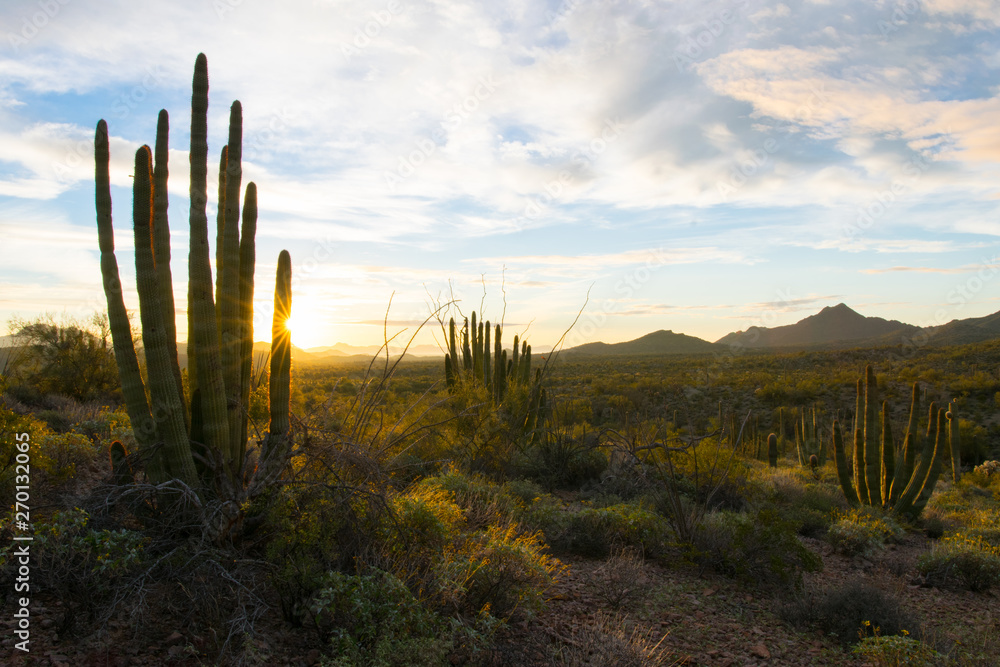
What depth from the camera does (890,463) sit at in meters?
12.4

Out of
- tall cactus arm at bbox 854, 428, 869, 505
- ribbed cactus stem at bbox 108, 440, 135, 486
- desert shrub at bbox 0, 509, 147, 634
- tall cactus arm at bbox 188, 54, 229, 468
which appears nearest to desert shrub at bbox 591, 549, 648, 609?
tall cactus arm at bbox 188, 54, 229, 468

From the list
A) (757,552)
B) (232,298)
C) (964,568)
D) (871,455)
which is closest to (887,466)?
(871,455)

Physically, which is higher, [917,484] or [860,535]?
[917,484]

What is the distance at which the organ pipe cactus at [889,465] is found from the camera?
461 inches

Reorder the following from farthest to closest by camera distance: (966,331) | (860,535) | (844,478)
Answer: (966,331), (844,478), (860,535)

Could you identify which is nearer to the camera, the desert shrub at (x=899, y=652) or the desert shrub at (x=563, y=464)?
the desert shrub at (x=899, y=652)

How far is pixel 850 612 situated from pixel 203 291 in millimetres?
7324

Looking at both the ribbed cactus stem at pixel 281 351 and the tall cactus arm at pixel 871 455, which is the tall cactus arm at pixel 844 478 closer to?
the tall cactus arm at pixel 871 455

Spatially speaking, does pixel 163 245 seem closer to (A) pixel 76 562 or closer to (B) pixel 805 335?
(A) pixel 76 562

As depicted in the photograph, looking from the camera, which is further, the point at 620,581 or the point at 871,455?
the point at 871,455

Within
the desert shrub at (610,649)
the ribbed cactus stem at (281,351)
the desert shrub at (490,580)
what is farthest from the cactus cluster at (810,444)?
the ribbed cactus stem at (281,351)

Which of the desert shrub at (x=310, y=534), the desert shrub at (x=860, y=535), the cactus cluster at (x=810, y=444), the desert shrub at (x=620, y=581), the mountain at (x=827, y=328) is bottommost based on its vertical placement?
the cactus cluster at (x=810, y=444)

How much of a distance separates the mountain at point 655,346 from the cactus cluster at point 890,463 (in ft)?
319

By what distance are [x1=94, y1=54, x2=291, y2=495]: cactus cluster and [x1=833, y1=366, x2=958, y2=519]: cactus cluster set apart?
490 inches
